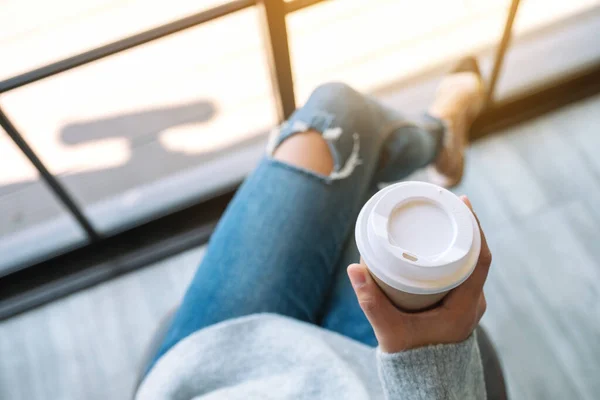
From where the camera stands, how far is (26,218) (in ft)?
3.71

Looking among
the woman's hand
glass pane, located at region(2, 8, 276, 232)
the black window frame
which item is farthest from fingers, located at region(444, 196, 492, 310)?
glass pane, located at region(2, 8, 276, 232)

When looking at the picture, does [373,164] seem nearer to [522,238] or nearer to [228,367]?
[228,367]

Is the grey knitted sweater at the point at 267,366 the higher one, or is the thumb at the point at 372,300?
the thumb at the point at 372,300

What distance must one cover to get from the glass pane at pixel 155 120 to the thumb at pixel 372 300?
733 mm

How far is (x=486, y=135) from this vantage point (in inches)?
46.9

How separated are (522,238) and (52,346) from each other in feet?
3.08

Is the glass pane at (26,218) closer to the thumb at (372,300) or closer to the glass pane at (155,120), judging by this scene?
the glass pane at (155,120)

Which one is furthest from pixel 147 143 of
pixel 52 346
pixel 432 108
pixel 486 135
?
pixel 486 135

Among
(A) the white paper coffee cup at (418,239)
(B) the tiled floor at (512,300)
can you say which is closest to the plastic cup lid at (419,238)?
(A) the white paper coffee cup at (418,239)

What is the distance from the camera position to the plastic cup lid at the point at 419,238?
0.37 meters

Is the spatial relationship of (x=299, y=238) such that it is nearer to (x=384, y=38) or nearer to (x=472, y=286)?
(x=472, y=286)

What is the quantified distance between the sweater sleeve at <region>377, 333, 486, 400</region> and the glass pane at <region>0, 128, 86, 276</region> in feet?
2.63

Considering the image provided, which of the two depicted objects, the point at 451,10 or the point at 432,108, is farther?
the point at 451,10

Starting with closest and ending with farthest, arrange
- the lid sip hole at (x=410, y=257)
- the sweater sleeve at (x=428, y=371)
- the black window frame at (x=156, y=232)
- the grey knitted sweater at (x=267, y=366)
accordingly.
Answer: the lid sip hole at (x=410, y=257), the sweater sleeve at (x=428, y=371), the grey knitted sweater at (x=267, y=366), the black window frame at (x=156, y=232)
